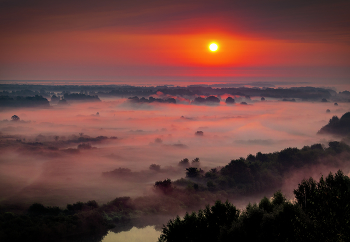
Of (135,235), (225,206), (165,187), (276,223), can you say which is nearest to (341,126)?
(165,187)

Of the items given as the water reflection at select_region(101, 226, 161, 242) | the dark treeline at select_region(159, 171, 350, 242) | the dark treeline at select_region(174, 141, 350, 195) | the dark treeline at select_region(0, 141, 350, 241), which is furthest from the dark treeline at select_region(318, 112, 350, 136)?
the dark treeline at select_region(159, 171, 350, 242)

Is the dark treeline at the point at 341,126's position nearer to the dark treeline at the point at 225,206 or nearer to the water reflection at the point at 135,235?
the dark treeline at the point at 225,206

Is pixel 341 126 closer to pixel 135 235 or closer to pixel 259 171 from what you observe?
pixel 259 171

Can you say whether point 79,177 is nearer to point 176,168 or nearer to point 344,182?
point 176,168

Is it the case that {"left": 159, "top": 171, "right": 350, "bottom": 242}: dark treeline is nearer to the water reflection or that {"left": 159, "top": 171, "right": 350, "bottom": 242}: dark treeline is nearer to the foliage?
the water reflection

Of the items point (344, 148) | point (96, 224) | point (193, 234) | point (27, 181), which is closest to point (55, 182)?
point (27, 181)

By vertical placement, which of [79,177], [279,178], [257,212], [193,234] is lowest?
[79,177]
